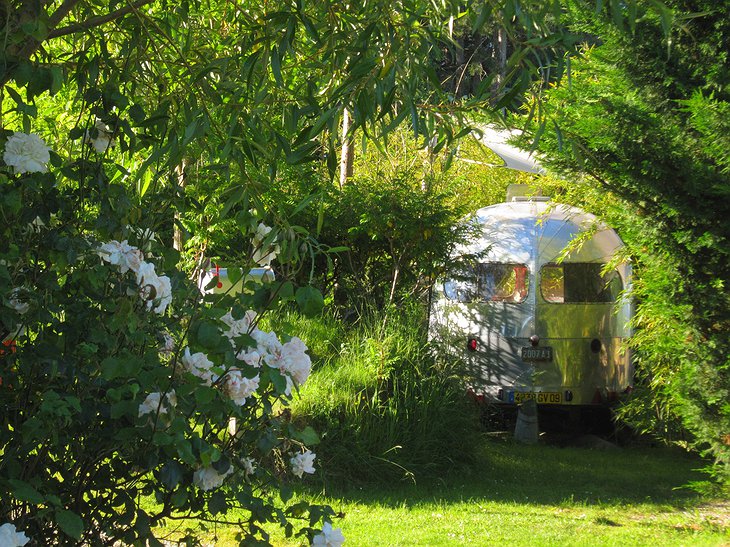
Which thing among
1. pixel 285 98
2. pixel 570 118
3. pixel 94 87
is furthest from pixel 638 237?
pixel 94 87

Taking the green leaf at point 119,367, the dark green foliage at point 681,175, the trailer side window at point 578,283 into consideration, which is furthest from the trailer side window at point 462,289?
the green leaf at point 119,367

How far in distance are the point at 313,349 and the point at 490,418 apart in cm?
413

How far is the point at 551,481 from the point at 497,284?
13.3 ft

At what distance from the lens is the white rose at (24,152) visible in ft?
9.80

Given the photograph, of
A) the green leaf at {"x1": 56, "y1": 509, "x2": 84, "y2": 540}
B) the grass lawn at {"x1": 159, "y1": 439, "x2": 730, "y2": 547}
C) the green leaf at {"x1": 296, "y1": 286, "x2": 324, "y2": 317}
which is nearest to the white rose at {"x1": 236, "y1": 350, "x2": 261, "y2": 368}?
the green leaf at {"x1": 296, "y1": 286, "x2": 324, "y2": 317}

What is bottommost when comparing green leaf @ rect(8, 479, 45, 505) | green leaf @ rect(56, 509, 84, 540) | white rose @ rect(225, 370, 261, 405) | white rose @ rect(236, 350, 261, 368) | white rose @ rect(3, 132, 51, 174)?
green leaf @ rect(56, 509, 84, 540)

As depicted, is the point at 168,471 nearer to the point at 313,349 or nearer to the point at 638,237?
the point at 638,237

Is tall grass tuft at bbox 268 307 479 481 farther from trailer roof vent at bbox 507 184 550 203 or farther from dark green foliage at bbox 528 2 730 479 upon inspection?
trailer roof vent at bbox 507 184 550 203

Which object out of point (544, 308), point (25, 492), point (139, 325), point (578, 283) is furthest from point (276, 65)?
point (578, 283)

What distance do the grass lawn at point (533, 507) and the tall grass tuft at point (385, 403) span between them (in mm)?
237

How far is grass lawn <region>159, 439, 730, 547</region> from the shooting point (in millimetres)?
7031

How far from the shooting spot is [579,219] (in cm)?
1294

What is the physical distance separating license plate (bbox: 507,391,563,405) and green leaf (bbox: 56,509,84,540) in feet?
33.2

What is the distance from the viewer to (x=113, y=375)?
2.63 meters
